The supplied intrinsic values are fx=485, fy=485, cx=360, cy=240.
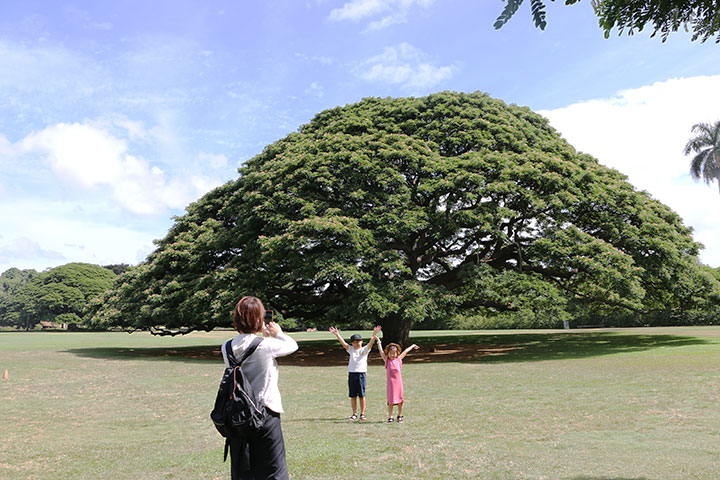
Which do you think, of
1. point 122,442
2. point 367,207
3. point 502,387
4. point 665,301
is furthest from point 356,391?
point 665,301

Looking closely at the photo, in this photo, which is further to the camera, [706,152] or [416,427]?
[706,152]

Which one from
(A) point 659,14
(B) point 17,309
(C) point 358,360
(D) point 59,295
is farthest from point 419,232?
(B) point 17,309

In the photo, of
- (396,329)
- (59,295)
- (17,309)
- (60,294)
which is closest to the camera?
(396,329)

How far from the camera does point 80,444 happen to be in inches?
278

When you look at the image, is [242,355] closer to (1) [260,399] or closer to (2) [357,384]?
(1) [260,399]

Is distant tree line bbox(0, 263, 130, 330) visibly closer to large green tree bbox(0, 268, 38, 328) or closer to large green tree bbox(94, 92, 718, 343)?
large green tree bbox(0, 268, 38, 328)

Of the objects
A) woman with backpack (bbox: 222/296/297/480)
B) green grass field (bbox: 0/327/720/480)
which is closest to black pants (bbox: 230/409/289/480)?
woman with backpack (bbox: 222/296/297/480)

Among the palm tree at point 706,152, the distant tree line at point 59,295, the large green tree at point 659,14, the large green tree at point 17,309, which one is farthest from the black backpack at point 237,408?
the large green tree at point 17,309

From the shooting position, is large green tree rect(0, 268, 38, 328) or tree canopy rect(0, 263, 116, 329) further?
large green tree rect(0, 268, 38, 328)

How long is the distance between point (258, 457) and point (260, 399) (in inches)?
17.7

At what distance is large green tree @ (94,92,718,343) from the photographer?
18.8 m

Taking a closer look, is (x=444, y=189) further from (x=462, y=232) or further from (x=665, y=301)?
(x=665, y=301)

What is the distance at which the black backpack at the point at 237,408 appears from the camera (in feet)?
12.1

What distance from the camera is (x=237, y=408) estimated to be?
3.69 metres
